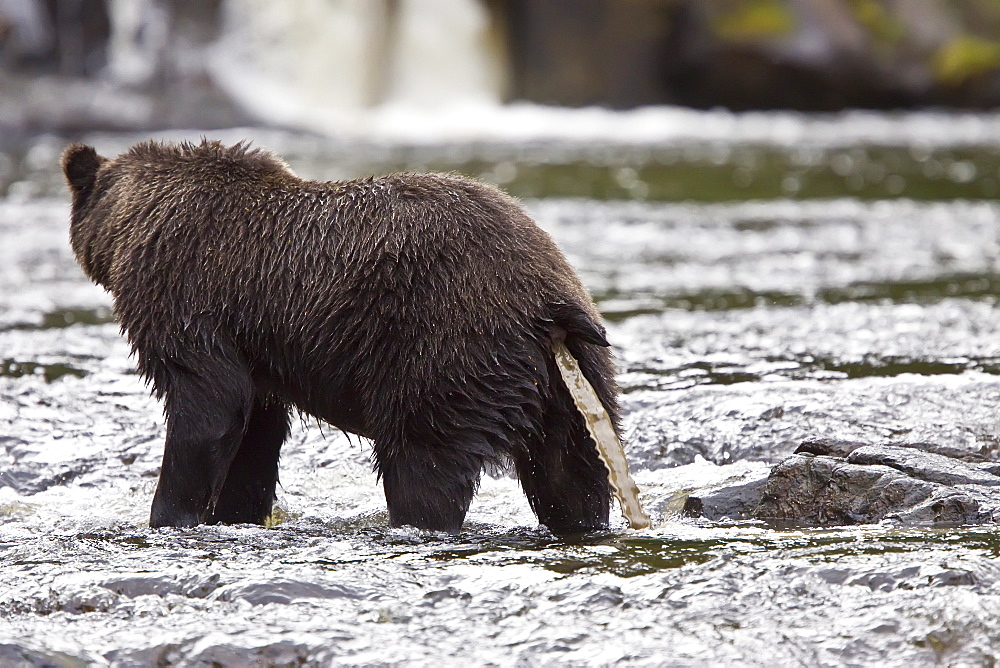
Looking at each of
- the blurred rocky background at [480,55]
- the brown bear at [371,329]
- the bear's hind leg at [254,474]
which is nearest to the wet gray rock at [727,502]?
the brown bear at [371,329]

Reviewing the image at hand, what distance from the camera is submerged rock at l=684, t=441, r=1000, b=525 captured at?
4.94m

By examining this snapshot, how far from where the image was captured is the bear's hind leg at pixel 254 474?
5.59 metres

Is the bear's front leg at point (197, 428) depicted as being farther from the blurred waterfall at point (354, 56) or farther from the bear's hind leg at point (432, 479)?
the blurred waterfall at point (354, 56)

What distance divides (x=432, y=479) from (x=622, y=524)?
0.93 metres

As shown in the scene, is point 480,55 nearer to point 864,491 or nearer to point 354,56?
point 354,56

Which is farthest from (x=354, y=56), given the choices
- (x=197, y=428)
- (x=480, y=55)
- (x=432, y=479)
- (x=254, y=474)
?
(x=432, y=479)

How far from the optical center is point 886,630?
3795 millimetres

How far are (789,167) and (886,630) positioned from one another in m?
16.2

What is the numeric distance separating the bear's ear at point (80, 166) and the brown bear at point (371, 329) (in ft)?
1.83

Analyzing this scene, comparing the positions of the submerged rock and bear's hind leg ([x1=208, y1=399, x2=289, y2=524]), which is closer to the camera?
the submerged rock

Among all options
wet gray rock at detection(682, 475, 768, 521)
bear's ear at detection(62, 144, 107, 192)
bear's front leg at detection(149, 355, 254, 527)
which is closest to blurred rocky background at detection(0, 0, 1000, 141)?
bear's ear at detection(62, 144, 107, 192)

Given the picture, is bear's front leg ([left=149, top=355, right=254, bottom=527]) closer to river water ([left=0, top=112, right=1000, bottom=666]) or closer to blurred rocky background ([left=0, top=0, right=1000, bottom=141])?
river water ([left=0, top=112, right=1000, bottom=666])

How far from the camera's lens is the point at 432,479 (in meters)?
4.83

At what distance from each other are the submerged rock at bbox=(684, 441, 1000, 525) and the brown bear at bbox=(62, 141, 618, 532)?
694 millimetres
